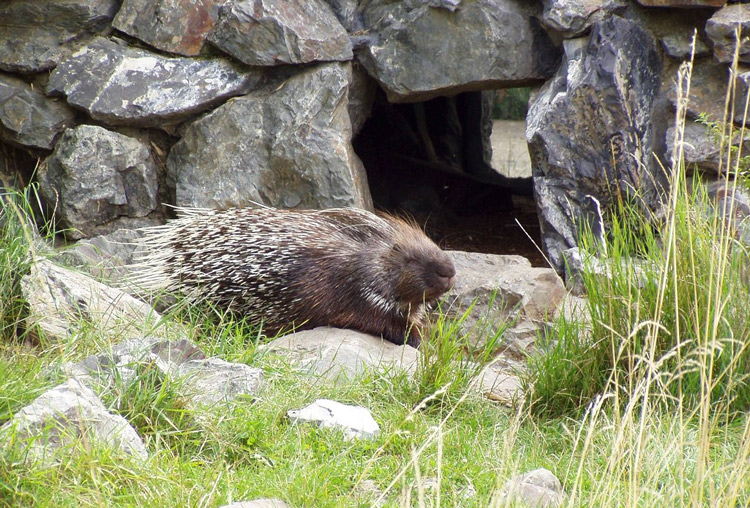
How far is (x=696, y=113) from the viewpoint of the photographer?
15.9 ft

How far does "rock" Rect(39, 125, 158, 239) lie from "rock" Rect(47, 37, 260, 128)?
14 centimetres

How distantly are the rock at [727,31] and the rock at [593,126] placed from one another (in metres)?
0.39

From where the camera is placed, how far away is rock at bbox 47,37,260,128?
16.2 feet

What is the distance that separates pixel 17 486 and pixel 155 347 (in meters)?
0.90

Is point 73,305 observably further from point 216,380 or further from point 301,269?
point 301,269

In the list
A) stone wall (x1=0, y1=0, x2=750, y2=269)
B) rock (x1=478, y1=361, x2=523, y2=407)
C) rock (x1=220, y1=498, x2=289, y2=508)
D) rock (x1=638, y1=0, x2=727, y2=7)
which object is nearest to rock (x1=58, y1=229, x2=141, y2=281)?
stone wall (x1=0, y1=0, x2=750, y2=269)

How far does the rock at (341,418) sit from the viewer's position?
279 cm

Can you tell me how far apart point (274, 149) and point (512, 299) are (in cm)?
176

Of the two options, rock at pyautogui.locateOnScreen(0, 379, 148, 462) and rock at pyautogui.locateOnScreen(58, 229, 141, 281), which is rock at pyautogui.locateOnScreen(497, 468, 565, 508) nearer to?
rock at pyautogui.locateOnScreen(0, 379, 148, 462)

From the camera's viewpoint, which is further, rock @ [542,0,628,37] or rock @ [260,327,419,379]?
rock @ [542,0,628,37]

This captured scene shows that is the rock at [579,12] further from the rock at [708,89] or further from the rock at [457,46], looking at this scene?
the rock at [708,89]

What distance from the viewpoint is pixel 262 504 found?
2262mm

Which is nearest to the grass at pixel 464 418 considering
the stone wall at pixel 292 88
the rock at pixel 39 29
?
the stone wall at pixel 292 88

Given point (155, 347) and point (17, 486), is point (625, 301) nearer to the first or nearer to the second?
point (155, 347)
